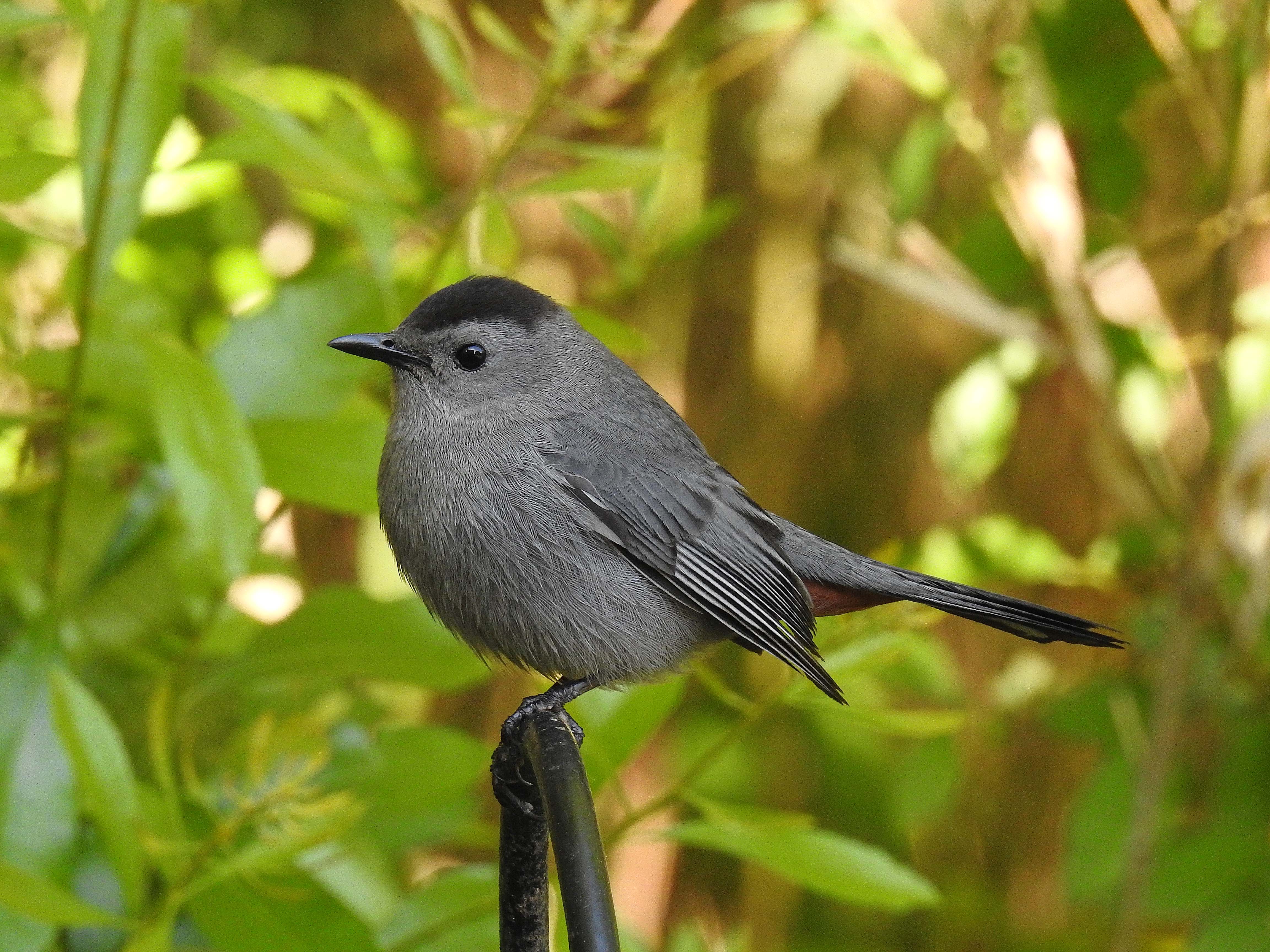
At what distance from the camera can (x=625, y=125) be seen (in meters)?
4.14

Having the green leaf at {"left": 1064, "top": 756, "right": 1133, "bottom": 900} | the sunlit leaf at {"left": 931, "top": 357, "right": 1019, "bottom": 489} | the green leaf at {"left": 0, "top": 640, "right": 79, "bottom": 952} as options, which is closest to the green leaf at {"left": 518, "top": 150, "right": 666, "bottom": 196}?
the green leaf at {"left": 0, "top": 640, "right": 79, "bottom": 952}

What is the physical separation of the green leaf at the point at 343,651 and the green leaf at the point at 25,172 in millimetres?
713

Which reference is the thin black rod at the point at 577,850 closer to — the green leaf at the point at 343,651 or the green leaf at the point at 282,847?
the green leaf at the point at 282,847

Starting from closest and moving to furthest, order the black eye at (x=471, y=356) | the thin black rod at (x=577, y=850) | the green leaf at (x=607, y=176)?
1. the thin black rod at (x=577, y=850)
2. the green leaf at (x=607, y=176)
3. the black eye at (x=471, y=356)

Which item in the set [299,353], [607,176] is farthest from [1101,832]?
[299,353]

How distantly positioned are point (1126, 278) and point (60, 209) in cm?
250

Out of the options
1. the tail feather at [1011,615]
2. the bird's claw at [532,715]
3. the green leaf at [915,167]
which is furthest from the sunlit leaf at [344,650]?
the green leaf at [915,167]

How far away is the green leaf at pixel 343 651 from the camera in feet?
6.34

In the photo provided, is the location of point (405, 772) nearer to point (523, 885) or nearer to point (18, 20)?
point (523, 885)

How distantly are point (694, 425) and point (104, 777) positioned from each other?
147 inches

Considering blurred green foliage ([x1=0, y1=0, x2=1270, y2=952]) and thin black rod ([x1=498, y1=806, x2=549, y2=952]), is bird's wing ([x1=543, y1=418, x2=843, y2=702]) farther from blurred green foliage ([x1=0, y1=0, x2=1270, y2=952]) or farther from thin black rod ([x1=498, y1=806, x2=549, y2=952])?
thin black rod ([x1=498, y1=806, x2=549, y2=952])

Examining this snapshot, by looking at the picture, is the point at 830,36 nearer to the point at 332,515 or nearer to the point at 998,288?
the point at 998,288

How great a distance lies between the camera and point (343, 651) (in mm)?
1934

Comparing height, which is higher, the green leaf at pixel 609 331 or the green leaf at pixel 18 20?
the green leaf at pixel 609 331
